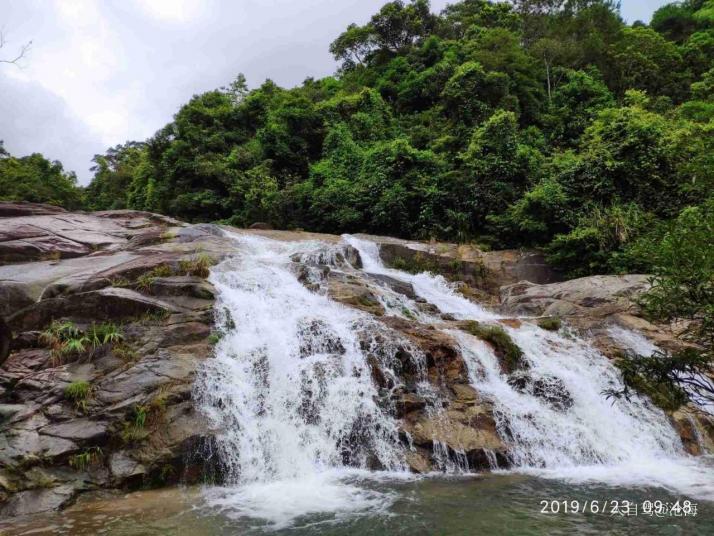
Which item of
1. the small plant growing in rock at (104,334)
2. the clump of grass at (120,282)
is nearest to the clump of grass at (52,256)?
the clump of grass at (120,282)

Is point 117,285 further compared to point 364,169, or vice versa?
point 364,169

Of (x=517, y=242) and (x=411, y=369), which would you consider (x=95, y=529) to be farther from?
(x=517, y=242)

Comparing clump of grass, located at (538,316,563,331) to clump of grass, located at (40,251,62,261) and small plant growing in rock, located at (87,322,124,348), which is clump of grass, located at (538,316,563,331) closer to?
small plant growing in rock, located at (87,322,124,348)

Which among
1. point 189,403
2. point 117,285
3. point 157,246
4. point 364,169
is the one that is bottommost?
point 189,403

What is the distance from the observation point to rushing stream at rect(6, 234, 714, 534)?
5934mm

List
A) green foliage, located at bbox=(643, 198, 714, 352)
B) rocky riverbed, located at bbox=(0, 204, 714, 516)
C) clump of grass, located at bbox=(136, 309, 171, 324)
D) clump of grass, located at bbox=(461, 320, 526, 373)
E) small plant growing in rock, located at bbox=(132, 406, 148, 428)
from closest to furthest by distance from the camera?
green foliage, located at bbox=(643, 198, 714, 352), rocky riverbed, located at bbox=(0, 204, 714, 516), small plant growing in rock, located at bbox=(132, 406, 148, 428), clump of grass, located at bbox=(136, 309, 171, 324), clump of grass, located at bbox=(461, 320, 526, 373)

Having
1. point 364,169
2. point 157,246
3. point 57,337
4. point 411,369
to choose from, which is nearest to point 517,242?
point 364,169

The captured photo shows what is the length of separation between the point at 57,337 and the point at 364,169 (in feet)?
53.7

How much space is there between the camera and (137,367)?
8.59 metres

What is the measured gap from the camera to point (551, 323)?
1238cm

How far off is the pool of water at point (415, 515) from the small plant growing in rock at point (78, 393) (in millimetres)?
1614

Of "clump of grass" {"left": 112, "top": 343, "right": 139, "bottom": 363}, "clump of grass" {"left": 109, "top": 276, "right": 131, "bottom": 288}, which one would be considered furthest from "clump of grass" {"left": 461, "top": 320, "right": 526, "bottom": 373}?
"clump of grass" {"left": 109, "top": 276, "right": 131, "bottom": 288}

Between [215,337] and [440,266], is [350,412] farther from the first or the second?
[440,266]

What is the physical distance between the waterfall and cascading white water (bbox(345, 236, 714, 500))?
0.08 feet
